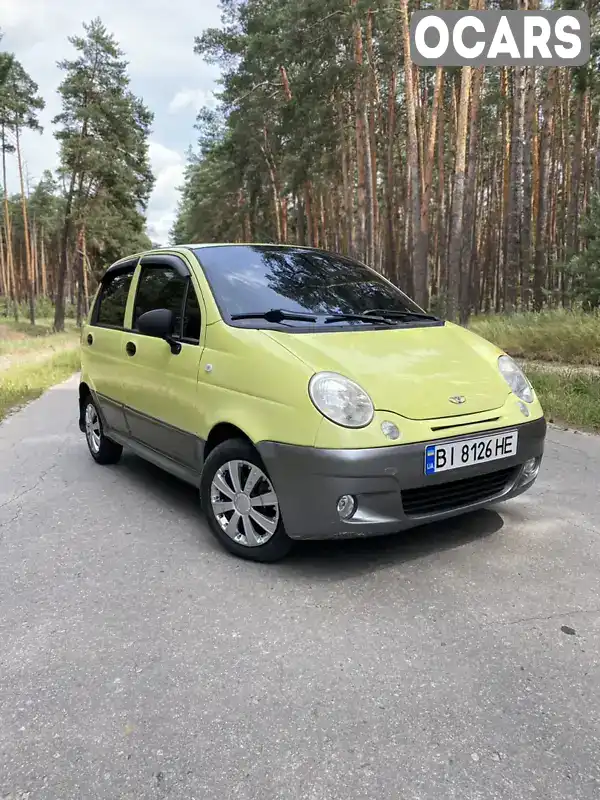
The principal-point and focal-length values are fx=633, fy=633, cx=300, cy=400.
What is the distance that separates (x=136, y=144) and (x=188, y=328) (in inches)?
1353

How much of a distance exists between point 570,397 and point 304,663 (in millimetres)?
6433

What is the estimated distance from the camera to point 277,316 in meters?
3.77

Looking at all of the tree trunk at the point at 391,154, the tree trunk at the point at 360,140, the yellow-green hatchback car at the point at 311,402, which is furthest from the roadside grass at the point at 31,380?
the tree trunk at the point at 391,154

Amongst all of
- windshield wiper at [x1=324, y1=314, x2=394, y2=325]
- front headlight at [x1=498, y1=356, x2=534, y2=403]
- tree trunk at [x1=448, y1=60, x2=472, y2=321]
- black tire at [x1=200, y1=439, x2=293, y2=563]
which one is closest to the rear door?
black tire at [x1=200, y1=439, x2=293, y2=563]

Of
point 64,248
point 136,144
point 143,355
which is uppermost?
point 136,144

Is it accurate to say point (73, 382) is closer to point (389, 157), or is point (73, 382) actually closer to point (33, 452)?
point (33, 452)

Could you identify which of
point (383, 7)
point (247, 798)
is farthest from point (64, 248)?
point (247, 798)

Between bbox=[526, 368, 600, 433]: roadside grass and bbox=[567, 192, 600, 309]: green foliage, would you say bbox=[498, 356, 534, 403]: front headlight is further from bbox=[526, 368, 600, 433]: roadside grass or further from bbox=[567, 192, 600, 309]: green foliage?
bbox=[567, 192, 600, 309]: green foliage

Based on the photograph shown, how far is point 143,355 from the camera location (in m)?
4.59

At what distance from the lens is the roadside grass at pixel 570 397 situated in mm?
7090

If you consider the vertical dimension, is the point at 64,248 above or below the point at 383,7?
below

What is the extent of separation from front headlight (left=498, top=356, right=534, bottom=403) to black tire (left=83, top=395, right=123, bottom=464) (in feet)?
10.9

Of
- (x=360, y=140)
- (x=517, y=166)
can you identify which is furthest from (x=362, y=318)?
(x=360, y=140)

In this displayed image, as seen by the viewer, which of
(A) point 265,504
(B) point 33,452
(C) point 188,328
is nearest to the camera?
(A) point 265,504
